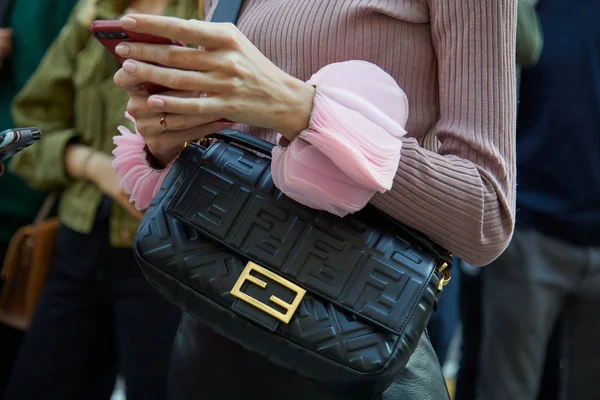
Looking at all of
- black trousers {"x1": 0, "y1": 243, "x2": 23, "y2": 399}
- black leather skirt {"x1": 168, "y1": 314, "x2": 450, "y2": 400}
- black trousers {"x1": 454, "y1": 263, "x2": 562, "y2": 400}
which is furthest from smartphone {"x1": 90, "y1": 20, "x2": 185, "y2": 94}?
black trousers {"x1": 454, "y1": 263, "x2": 562, "y2": 400}

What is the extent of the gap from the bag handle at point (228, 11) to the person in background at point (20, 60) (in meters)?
0.94

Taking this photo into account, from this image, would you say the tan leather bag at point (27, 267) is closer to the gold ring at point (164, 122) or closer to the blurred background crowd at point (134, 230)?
the blurred background crowd at point (134, 230)

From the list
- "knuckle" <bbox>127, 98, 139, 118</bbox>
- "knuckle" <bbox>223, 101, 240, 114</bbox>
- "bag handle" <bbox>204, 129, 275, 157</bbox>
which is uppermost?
"knuckle" <bbox>223, 101, 240, 114</bbox>

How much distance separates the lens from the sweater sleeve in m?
0.74

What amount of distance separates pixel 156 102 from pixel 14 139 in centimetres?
15

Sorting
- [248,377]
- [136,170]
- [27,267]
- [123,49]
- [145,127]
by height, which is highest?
[123,49]

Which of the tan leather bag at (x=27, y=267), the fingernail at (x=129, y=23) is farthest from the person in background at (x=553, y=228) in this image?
the fingernail at (x=129, y=23)

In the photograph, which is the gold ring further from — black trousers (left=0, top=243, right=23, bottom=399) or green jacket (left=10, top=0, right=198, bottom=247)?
black trousers (left=0, top=243, right=23, bottom=399)

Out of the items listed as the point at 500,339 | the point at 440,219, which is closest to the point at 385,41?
the point at 440,219

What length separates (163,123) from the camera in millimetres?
695

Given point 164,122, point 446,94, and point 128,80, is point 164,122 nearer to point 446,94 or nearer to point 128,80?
point 128,80

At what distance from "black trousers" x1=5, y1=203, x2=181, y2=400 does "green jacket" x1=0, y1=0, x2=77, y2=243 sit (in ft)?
0.88

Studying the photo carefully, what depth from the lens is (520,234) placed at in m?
1.85

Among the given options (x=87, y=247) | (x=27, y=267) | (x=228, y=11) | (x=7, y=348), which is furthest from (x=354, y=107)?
(x=7, y=348)
